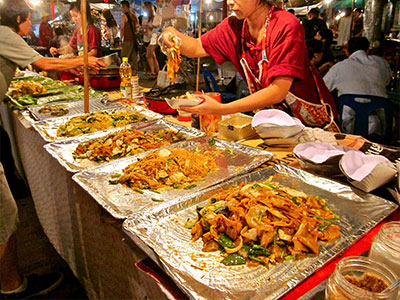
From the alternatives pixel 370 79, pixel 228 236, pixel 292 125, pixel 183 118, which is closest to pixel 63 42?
pixel 183 118

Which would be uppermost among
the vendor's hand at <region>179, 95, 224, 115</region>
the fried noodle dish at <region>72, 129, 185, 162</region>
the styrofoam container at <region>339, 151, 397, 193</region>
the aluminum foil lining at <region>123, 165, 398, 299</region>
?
the vendor's hand at <region>179, 95, 224, 115</region>

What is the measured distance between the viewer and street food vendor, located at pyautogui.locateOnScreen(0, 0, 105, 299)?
2.38m

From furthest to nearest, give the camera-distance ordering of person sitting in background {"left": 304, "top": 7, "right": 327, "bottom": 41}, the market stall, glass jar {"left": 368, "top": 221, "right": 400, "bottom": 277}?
person sitting in background {"left": 304, "top": 7, "right": 327, "bottom": 41} → the market stall → glass jar {"left": 368, "top": 221, "right": 400, "bottom": 277}

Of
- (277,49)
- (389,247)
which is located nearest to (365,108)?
(277,49)

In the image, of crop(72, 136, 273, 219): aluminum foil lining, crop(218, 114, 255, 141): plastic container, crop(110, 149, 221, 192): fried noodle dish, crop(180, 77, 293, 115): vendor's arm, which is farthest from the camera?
crop(218, 114, 255, 141): plastic container

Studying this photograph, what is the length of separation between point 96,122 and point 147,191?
1372mm

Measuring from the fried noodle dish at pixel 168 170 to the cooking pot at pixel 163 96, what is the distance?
1.11 meters

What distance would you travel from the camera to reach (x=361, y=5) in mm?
8070

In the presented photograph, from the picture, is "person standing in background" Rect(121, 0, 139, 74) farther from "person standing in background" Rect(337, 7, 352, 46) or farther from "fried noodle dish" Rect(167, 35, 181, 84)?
"fried noodle dish" Rect(167, 35, 181, 84)

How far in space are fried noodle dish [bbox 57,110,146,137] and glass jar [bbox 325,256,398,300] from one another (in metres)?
2.40

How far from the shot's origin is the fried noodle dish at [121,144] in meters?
2.34

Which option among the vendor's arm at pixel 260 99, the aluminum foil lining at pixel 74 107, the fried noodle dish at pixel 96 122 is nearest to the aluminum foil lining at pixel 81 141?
the fried noodle dish at pixel 96 122

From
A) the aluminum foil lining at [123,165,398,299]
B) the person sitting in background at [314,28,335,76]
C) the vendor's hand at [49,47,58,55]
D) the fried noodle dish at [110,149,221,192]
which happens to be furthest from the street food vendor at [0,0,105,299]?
the person sitting in background at [314,28,335,76]

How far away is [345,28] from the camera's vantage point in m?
8.34
